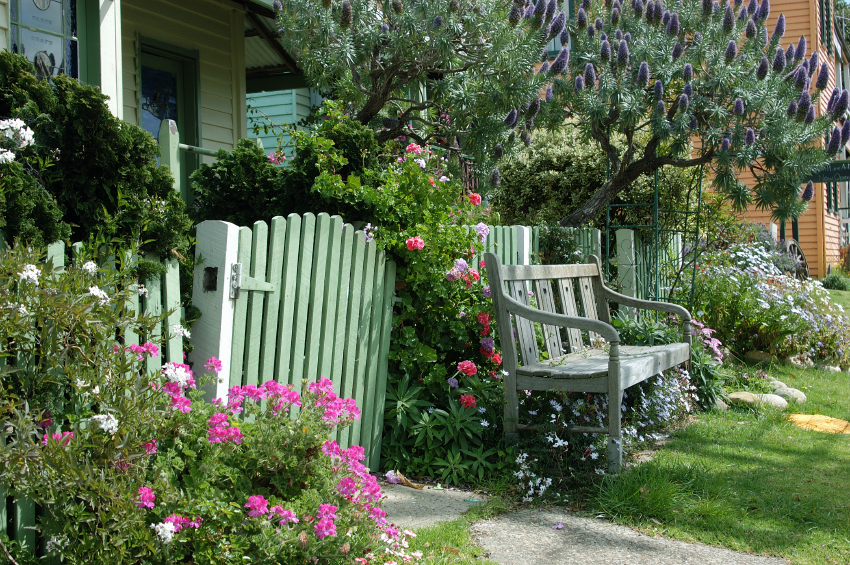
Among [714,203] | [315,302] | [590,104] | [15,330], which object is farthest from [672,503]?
[714,203]

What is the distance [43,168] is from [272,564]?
150cm

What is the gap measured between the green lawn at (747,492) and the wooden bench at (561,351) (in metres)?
0.36

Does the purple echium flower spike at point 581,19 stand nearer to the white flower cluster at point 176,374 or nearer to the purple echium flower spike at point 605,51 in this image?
the purple echium flower spike at point 605,51

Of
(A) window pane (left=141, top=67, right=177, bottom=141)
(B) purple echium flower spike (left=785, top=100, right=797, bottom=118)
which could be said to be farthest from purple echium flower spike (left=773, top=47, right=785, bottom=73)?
(A) window pane (left=141, top=67, right=177, bottom=141)

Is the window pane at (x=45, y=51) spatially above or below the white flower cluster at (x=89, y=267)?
above

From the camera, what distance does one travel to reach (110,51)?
479 centimetres

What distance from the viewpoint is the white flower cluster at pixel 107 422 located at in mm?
1898

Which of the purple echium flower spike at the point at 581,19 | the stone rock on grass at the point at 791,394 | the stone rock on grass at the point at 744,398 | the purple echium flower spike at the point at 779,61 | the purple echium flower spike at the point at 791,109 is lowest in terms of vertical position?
the stone rock on grass at the point at 791,394

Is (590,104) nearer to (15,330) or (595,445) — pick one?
(595,445)

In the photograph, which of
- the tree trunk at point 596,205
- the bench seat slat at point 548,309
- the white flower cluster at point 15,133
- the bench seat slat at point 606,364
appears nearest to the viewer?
the white flower cluster at point 15,133

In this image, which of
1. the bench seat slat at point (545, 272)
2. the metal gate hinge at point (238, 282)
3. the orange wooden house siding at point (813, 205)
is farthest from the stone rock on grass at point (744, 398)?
the orange wooden house siding at point (813, 205)

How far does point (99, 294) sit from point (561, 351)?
3.27 m

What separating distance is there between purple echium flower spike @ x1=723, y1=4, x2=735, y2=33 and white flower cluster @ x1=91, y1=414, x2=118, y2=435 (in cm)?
684

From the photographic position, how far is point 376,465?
3.86 metres
